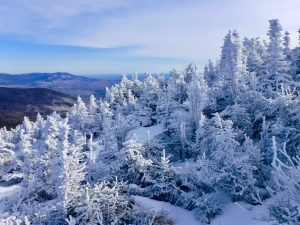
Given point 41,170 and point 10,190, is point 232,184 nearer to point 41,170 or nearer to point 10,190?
point 41,170

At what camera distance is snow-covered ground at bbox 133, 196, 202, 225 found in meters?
23.2

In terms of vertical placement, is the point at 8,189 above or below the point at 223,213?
below

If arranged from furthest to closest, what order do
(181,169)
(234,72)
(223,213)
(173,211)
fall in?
(234,72), (181,169), (173,211), (223,213)

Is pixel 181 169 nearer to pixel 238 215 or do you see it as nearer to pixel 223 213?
pixel 223 213

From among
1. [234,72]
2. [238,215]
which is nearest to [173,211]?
[238,215]

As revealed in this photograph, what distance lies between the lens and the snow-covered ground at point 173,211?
23156 millimetres

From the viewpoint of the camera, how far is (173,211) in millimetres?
24344

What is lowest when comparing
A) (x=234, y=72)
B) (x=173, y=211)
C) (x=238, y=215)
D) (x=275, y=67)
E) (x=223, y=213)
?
(x=173, y=211)

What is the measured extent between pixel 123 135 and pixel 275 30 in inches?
1148

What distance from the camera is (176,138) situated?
3784 cm

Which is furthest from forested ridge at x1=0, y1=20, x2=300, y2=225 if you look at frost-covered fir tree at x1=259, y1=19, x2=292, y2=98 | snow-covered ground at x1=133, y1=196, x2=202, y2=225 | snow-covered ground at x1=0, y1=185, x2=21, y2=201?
snow-covered ground at x1=0, y1=185, x2=21, y2=201

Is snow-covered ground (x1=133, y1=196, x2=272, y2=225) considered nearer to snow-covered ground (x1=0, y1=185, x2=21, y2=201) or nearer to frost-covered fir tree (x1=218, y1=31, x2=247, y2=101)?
snow-covered ground (x1=0, y1=185, x2=21, y2=201)

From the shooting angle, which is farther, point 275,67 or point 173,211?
point 275,67

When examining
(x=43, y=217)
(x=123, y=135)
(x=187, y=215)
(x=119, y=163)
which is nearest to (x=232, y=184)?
(x=187, y=215)
